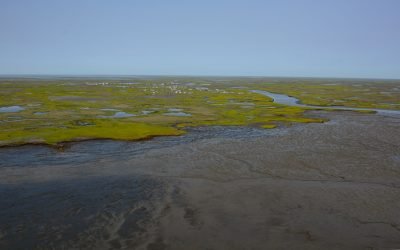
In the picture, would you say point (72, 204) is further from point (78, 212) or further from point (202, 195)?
point (202, 195)

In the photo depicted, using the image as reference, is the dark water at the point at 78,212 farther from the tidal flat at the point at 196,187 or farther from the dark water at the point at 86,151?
the dark water at the point at 86,151

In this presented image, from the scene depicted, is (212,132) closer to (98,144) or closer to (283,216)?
(98,144)

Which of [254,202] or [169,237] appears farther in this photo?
[254,202]

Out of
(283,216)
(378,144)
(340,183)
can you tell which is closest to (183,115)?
(378,144)

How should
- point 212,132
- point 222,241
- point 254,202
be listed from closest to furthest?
point 222,241, point 254,202, point 212,132

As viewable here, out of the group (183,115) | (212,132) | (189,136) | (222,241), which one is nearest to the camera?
(222,241)

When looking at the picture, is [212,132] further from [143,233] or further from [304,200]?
[143,233]

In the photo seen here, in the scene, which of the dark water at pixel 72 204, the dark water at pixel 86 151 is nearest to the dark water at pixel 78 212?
the dark water at pixel 72 204
